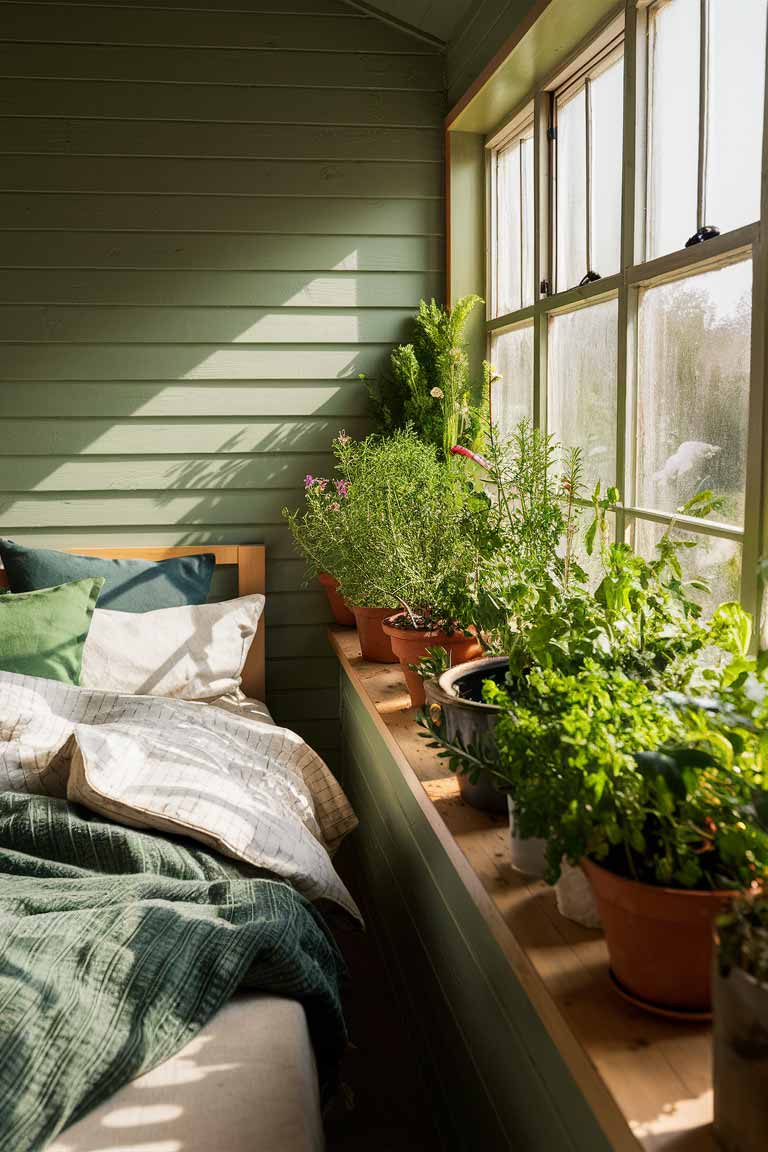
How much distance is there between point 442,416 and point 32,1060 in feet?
7.64

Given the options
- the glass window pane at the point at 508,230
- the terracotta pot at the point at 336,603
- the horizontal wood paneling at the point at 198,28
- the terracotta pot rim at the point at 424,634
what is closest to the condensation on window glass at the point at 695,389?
the terracotta pot rim at the point at 424,634

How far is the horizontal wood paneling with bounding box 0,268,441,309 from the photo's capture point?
323cm

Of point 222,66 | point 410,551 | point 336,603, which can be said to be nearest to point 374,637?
point 410,551

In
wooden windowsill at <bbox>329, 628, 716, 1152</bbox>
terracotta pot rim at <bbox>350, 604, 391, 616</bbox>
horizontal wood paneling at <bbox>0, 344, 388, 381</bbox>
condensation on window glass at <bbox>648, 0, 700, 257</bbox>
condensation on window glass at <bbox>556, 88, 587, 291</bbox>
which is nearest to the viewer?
wooden windowsill at <bbox>329, 628, 716, 1152</bbox>

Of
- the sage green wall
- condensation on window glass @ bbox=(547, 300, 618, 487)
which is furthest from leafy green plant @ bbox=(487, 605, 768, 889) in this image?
the sage green wall

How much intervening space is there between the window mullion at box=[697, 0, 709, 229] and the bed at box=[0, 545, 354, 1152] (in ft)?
5.15

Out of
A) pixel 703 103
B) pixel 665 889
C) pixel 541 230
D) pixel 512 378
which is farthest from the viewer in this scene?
pixel 512 378

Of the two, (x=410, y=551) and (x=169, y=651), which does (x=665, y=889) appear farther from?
(x=169, y=651)

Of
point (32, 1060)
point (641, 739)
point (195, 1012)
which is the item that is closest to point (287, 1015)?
point (195, 1012)

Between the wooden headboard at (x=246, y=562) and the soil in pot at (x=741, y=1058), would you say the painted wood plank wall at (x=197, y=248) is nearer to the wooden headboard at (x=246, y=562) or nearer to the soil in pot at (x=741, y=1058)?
the wooden headboard at (x=246, y=562)

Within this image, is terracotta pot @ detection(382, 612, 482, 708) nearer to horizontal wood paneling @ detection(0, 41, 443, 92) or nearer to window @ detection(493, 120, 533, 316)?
window @ detection(493, 120, 533, 316)

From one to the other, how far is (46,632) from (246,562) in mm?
765

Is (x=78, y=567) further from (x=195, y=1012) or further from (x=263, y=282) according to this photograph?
(x=195, y=1012)

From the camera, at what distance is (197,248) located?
3.28 meters
